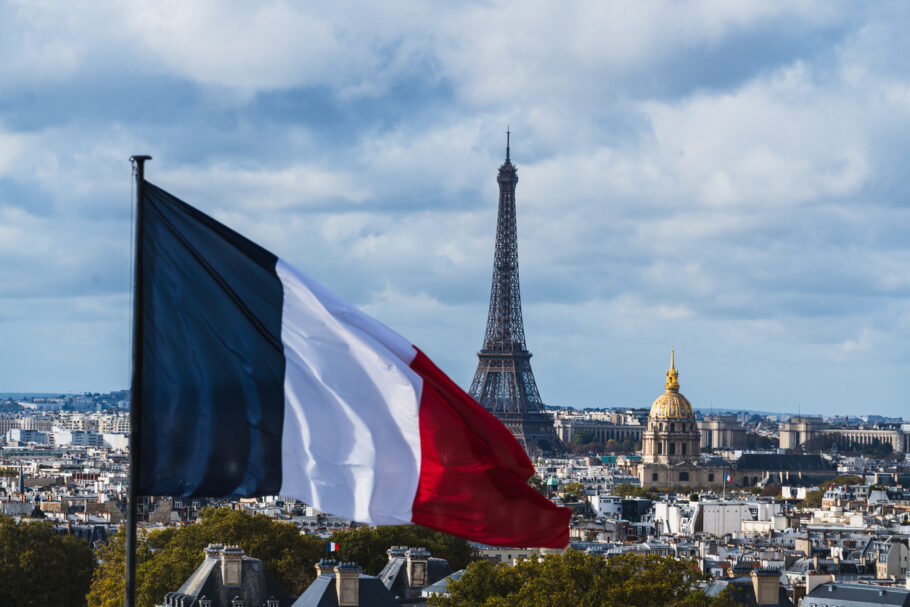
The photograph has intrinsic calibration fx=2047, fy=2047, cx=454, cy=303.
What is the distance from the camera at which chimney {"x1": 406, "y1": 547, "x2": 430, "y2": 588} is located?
6775cm

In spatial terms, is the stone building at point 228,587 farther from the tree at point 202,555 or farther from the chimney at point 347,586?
the chimney at point 347,586

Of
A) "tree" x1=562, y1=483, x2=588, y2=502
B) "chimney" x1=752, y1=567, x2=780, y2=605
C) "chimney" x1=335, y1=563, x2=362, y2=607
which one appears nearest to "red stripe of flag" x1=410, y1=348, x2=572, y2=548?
"chimney" x1=335, y1=563, x2=362, y2=607

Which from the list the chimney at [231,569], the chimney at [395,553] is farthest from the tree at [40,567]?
the chimney at [231,569]

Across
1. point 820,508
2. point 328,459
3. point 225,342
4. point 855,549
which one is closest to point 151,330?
point 225,342

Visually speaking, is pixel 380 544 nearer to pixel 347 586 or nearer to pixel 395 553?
pixel 395 553

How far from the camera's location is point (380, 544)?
273 ft

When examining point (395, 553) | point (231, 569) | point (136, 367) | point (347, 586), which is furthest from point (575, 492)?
point (136, 367)

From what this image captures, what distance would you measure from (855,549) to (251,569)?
58.8 m

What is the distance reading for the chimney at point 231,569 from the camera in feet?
194

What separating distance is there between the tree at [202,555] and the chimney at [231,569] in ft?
22.0

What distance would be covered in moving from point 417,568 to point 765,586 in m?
12.0

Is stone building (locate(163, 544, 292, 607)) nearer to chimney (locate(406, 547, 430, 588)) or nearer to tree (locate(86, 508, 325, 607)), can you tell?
tree (locate(86, 508, 325, 607))

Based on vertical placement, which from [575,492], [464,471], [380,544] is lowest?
[380,544]

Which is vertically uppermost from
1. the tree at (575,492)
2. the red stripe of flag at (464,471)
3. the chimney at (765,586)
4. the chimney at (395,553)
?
the red stripe of flag at (464,471)
